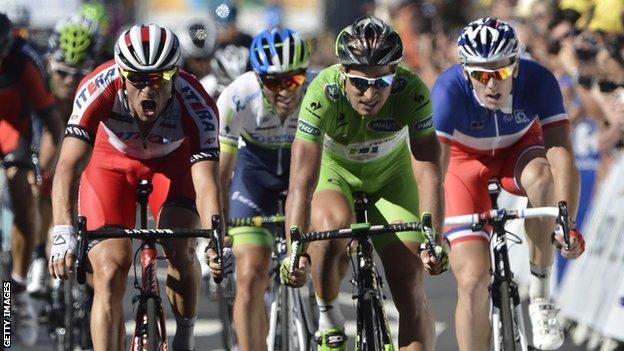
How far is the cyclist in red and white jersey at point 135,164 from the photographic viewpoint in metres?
9.36

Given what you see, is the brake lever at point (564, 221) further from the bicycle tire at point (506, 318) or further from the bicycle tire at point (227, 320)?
the bicycle tire at point (227, 320)

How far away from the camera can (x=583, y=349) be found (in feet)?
42.9

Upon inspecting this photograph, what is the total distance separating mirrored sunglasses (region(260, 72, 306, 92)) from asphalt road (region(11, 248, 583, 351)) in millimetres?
2511

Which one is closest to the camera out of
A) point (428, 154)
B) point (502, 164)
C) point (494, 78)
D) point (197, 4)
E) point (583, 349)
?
point (428, 154)

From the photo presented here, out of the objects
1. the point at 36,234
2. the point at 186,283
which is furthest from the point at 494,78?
the point at 36,234

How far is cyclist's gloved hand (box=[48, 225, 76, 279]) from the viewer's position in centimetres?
898

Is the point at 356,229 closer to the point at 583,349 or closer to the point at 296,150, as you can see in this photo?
the point at 296,150

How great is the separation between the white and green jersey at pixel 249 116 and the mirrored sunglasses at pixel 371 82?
197cm

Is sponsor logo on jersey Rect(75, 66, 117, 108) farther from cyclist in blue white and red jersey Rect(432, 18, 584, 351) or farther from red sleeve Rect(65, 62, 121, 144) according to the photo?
cyclist in blue white and red jersey Rect(432, 18, 584, 351)

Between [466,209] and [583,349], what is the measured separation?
8.13 feet

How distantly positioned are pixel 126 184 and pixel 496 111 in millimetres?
2296

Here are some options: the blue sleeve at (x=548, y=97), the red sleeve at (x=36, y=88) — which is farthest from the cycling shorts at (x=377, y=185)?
the red sleeve at (x=36, y=88)

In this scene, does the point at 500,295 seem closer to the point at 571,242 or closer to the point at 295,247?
the point at 571,242

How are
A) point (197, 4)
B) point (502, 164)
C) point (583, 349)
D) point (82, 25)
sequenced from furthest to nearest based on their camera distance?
1. point (197, 4)
2. point (82, 25)
3. point (583, 349)
4. point (502, 164)
